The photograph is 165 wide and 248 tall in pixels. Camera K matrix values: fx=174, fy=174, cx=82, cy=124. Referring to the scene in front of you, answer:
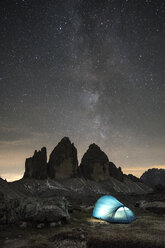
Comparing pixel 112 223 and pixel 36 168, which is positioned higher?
pixel 36 168

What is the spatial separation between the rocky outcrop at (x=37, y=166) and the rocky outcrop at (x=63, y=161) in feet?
28.4

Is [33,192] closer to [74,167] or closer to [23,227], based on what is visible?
[74,167]

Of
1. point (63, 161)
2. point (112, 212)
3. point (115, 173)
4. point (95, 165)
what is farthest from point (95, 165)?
point (112, 212)

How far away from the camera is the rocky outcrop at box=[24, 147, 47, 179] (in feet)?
380

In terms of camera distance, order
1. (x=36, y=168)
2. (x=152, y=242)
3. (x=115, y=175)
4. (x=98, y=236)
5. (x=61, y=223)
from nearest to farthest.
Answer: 1. (x=152, y=242)
2. (x=98, y=236)
3. (x=61, y=223)
4. (x=36, y=168)
5. (x=115, y=175)

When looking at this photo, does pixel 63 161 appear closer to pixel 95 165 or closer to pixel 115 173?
pixel 95 165

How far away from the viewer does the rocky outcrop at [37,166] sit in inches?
4557

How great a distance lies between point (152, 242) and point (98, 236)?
296cm

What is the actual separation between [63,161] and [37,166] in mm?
19883

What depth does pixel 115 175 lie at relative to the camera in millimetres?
156375

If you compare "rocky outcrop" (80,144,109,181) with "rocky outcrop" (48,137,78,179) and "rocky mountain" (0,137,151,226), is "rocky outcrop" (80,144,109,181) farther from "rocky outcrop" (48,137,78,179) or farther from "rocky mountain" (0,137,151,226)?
"rocky outcrop" (48,137,78,179)

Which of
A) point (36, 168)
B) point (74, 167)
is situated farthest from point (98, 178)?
point (36, 168)

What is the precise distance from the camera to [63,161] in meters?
129

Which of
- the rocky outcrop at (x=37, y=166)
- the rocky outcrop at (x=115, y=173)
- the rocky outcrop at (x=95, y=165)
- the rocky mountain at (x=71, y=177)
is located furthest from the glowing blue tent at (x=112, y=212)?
the rocky outcrop at (x=115, y=173)
